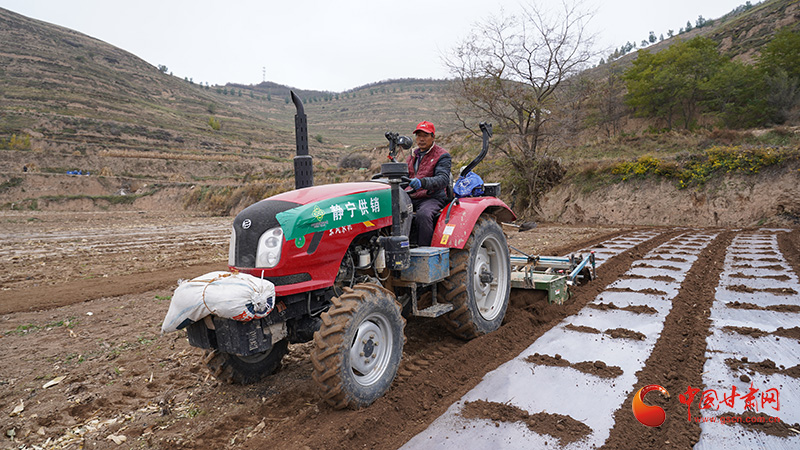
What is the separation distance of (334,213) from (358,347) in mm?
913

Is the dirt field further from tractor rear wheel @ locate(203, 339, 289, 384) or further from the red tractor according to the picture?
the red tractor

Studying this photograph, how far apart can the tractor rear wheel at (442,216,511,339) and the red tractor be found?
1 cm

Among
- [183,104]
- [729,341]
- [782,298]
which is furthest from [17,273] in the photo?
[183,104]

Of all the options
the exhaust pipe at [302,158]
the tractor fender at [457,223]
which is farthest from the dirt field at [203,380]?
the exhaust pipe at [302,158]

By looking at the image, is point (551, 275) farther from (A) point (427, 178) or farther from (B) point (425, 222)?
(A) point (427, 178)

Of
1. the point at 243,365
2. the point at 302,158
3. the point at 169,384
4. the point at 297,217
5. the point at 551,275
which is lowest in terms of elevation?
the point at 169,384

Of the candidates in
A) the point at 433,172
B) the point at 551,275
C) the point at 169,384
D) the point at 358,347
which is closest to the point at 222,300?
the point at 358,347

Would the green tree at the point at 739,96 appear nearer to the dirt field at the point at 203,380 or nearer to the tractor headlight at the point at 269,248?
the dirt field at the point at 203,380

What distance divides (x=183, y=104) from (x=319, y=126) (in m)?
28.9

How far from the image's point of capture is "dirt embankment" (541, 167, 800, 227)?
1390 centimetres

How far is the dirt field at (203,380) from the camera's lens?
266cm

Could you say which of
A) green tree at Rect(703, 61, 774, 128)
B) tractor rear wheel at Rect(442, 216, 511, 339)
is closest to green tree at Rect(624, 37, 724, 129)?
green tree at Rect(703, 61, 774, 128)

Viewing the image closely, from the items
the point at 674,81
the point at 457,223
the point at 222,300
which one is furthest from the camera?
the point at 674,81

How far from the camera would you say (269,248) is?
285 cm
